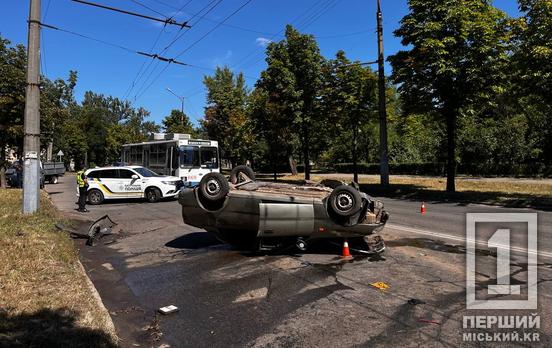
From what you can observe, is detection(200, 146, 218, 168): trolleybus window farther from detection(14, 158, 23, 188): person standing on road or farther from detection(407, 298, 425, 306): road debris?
detection(407, 298, 425, 306): road debris

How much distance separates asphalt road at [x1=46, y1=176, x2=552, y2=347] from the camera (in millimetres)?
4566

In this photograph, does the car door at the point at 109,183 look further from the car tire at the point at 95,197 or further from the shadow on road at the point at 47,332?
the shadow on road at the point at 47,332

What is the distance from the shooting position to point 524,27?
17219 millimetres

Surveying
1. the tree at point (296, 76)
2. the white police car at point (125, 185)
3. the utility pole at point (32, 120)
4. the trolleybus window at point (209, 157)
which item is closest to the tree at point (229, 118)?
the tree at point (296, 76)

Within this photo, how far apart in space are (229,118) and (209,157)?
22.6m

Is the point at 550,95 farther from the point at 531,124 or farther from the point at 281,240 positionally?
the point at 531,124

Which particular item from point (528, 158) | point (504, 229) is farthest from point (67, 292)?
point (528, 158)

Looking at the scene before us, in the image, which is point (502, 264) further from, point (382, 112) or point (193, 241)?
point (382, 112)

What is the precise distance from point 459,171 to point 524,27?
75.5 ft

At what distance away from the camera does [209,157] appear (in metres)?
23.0

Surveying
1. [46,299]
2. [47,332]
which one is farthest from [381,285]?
[46,299]

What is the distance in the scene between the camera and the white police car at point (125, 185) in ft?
63.2

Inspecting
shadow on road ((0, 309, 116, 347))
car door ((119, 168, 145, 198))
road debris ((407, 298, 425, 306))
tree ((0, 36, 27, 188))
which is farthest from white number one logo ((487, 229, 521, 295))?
tree ((0, 36, 27, 188))

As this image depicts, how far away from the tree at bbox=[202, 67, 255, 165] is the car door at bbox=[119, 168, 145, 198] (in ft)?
72.9
